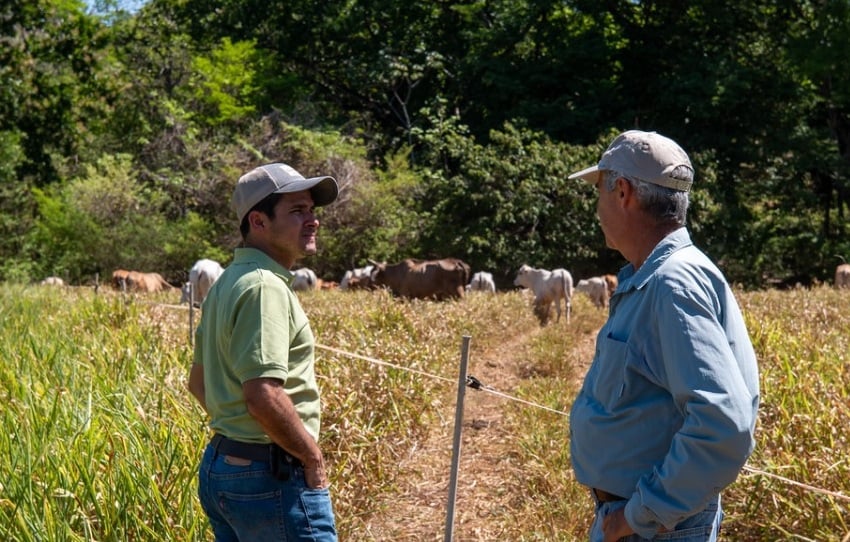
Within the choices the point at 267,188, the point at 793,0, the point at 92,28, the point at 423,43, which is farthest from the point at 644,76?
the point at 267,188

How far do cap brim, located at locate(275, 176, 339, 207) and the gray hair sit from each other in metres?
1.17

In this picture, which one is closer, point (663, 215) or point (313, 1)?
point (663, 215)

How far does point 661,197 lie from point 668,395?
0.59 m

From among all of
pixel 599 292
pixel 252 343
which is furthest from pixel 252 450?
pixel 599 292

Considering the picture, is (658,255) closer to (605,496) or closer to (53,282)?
(605,496)

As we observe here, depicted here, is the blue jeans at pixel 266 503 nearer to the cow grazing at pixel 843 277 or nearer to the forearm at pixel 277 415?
the forearm at pixel 277 415

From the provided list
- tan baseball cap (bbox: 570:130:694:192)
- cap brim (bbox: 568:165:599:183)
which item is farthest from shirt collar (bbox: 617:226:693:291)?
cap brim (bbox: 568:165:599:183)

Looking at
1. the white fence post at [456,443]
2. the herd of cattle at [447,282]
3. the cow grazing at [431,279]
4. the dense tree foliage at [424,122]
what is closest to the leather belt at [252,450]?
the white fence post at [456,443]

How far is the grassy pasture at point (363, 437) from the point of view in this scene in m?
4.30

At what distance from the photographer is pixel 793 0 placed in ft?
94.5

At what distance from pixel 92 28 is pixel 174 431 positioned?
28031 millimetres

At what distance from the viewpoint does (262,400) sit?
302 cm

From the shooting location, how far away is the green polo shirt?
10.0ft

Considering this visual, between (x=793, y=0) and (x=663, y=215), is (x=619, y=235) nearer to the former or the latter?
(x=663, y=215)
